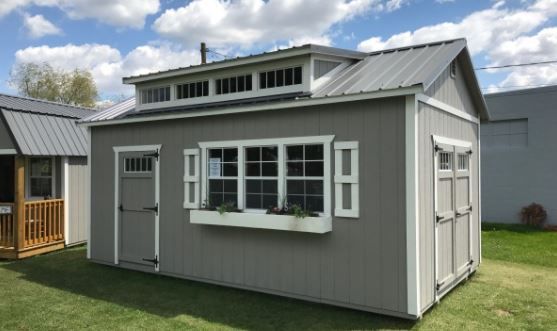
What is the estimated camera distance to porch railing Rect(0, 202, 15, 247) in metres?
8.91

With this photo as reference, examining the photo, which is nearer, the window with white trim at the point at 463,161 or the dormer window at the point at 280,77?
the dormer window at the point at 280,77

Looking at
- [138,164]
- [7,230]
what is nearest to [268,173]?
[138,164]

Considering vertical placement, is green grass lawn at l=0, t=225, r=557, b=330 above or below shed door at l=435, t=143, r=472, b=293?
below

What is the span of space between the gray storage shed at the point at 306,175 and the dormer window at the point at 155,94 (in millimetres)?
26

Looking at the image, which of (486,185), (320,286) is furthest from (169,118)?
(486,185)

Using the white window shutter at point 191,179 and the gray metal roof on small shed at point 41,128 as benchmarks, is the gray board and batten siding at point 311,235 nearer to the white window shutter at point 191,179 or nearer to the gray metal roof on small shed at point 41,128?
the white window shutter at point 191,179

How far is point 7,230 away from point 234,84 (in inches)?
228

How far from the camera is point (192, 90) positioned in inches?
299

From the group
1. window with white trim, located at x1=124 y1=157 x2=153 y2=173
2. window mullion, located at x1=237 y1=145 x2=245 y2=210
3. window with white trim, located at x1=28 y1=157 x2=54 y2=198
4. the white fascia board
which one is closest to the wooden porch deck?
window with white trim, located at x1=28 y1=157 x2=54 y2=198

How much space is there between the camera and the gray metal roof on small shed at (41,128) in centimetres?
899

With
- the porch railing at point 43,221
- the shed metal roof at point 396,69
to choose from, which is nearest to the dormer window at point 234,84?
the shed metal roof at point 396,69

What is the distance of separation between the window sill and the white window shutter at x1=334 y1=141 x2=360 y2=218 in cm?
23

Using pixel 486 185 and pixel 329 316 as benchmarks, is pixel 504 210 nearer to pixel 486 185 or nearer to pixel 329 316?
pixel 486 185

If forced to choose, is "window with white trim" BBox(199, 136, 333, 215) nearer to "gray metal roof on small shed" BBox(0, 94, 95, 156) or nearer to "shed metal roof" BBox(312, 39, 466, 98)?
"shed metal roof" BBox(312, 39, 466, 98)
